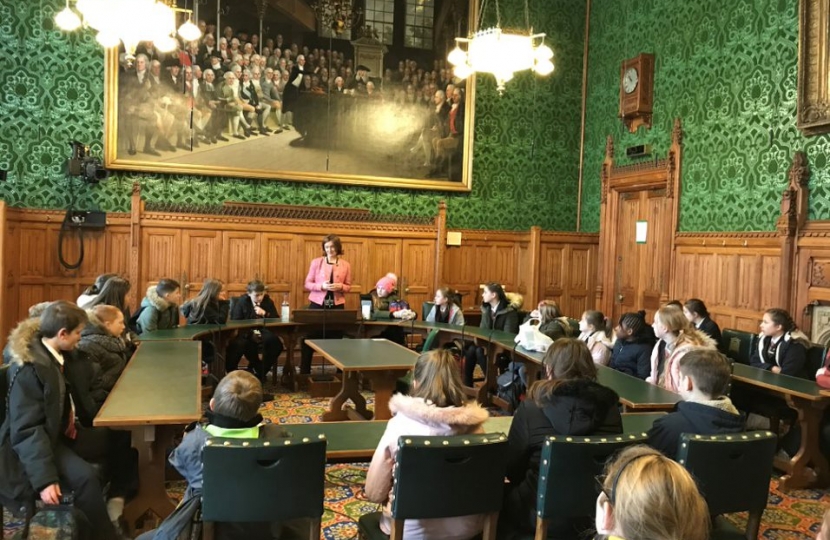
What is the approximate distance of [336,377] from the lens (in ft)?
27.4

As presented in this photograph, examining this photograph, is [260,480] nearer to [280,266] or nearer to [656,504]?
[656,504]

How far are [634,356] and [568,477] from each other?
3229mm

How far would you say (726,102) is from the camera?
28.6 ft

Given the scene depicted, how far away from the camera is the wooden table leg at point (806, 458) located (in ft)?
17.0

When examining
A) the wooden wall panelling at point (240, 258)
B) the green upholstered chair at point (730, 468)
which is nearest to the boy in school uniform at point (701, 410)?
the green upholstered chair at point (730, 468)

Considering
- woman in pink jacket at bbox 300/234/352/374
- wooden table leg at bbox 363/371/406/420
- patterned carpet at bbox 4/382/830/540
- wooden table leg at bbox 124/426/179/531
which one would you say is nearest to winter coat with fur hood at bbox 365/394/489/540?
patterned carpet at bbox 4/382/830/540

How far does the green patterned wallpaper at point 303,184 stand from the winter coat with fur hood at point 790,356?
6.03 metres

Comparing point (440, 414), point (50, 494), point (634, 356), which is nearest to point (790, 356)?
point (634, 356)

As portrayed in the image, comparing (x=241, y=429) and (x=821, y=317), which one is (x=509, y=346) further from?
(x=241, y=429)

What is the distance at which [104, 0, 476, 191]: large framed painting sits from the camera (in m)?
9.91

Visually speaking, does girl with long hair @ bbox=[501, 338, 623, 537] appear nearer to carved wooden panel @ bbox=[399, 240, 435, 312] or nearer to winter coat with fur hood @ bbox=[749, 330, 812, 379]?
winter coat with fur hood @ bbox=[749, 330, 812, 379]

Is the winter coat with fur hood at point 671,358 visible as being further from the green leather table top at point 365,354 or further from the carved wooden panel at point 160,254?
the carved wooden panel at point 160,254

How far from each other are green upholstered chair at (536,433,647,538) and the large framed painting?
8.33m

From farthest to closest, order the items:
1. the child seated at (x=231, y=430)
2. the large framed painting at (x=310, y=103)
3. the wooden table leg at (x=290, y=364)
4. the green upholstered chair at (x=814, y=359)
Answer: the large framed painting at (x=310, y=103) < the wooden table leg at (x=290, y=364) < the green upholstered chair at (x=814, y=359) < the child seated at (x=231, y=430)
